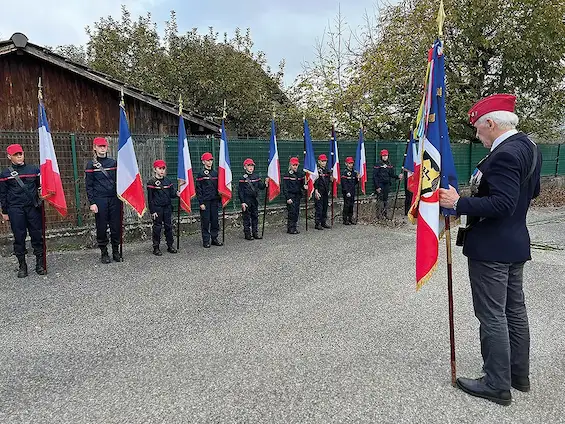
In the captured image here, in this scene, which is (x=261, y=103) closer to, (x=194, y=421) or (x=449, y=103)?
(x=449, y=103)

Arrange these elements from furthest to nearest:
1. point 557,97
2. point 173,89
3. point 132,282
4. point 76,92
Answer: point 173,89 < point 557,97 < point 76,92 < point 132,282

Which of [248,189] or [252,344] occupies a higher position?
[248,189]

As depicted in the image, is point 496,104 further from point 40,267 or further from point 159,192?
point 40,267

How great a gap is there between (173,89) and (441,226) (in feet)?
54.6

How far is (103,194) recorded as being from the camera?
727 cm

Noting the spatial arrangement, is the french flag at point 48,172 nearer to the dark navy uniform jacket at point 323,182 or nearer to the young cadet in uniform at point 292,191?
the young cadet in uniform at point 292,191

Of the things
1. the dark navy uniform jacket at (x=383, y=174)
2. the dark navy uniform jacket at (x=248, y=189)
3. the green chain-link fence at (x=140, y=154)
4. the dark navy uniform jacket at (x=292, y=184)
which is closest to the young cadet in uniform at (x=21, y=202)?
the green chain-link fence at (x=140, y=154)

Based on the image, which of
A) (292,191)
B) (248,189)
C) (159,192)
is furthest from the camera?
(292,191)

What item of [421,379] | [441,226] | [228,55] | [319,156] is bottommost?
[421,379]

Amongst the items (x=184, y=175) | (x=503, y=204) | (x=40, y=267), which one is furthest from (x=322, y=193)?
(x=503, y=204)

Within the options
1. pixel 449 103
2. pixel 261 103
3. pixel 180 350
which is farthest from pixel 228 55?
pixel 180 350

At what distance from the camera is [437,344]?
161 inches

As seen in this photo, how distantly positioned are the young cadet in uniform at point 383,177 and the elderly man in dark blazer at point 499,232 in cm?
900

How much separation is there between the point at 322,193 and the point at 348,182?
3.18 ft
